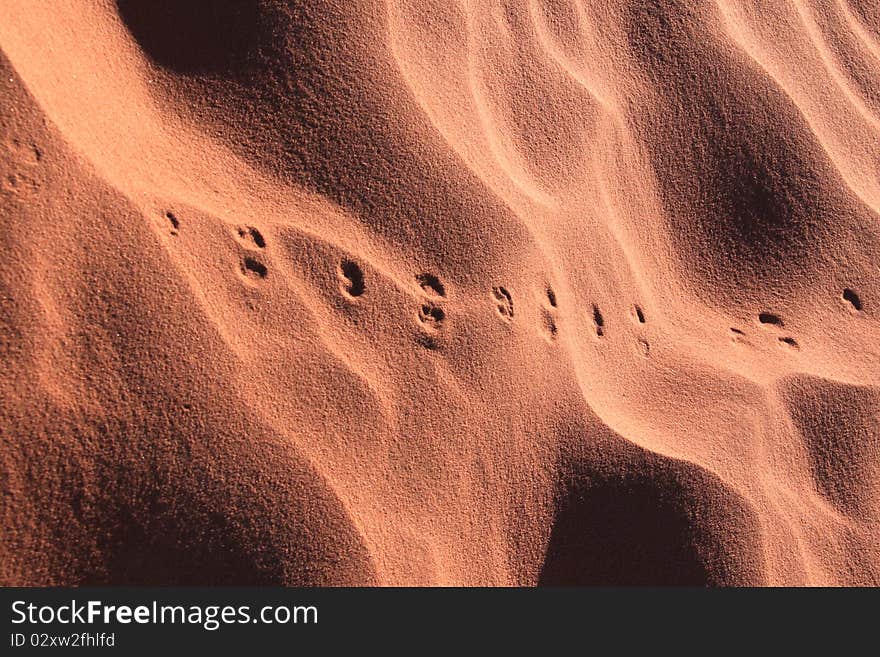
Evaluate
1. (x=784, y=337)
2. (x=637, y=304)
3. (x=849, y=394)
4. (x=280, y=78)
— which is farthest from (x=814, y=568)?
(x=280, y=78)

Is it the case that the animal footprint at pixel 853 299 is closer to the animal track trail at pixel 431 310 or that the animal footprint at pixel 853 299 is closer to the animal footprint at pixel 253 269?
the animal track trail at pixel 431 310

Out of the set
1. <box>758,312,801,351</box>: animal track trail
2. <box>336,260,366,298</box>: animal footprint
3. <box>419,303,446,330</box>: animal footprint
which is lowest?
<box>419,303,446,330</box>: animal footprint

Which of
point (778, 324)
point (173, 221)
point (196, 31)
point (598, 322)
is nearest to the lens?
point (173, 221)

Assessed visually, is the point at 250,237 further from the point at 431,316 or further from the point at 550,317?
the point at 550,317

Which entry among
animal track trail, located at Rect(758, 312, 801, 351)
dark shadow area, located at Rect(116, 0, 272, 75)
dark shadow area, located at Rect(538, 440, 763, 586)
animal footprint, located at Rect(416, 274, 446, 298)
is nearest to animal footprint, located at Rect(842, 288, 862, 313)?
animal track trail, located at Rect(758, 312, 801, 351)

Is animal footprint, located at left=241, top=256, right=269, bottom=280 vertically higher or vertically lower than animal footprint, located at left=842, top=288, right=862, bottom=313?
lower

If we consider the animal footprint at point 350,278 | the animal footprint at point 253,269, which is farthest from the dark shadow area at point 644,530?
the animal footprint at point 253,269

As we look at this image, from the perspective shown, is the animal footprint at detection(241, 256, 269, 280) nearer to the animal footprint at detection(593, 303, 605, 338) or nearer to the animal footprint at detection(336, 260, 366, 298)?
the animal footprint at detection(336, 260, 366, 298)

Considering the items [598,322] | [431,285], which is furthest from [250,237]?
[598,322]
